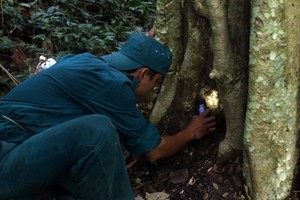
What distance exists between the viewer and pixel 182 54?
392cm

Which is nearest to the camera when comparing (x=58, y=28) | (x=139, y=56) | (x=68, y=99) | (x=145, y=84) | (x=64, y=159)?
(x=64, y=159)

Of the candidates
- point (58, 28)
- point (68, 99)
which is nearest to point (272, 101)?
point (68, 99)

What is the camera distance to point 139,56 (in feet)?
10.8

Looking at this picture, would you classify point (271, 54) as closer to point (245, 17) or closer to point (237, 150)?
point (245, 17)

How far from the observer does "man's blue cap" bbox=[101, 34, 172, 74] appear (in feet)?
10.8

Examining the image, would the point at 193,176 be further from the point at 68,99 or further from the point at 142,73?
the point at 68,99

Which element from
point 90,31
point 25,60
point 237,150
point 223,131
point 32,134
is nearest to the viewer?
point 32,134

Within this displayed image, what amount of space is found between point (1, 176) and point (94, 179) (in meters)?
0.51

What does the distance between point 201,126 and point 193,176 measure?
38 centimetres

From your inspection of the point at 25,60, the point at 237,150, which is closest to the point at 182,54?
the point at 237,150

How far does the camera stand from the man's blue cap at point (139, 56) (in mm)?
3285

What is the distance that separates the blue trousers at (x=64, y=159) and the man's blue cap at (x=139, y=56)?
557mm

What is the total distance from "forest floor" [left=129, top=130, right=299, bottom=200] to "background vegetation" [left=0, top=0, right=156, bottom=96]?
186cm

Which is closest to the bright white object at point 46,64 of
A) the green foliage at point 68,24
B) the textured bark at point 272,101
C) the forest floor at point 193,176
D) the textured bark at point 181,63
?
the textured bark at point 181,63
